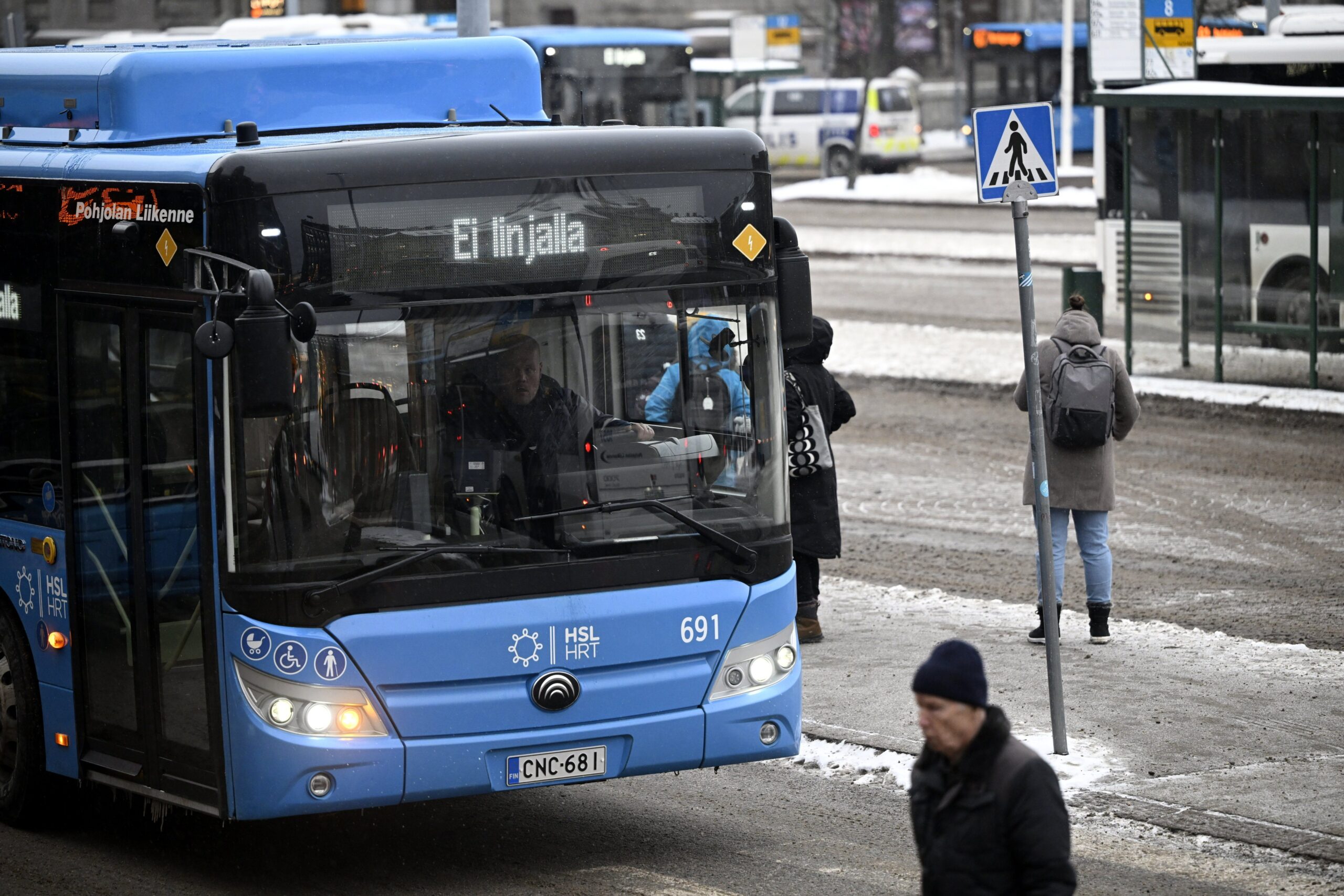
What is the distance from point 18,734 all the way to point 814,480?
4.23 m

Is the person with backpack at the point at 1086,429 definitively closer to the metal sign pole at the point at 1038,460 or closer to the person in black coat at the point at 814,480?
the person in black coat at the point at 814,480

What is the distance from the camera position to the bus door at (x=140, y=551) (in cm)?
657

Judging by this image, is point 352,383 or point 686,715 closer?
point 352,383

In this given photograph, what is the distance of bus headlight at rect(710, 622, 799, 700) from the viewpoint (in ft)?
22.5

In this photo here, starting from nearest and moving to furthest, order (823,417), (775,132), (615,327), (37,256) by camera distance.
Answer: (615,327) < (37,256) < (823,417) < (775,132)

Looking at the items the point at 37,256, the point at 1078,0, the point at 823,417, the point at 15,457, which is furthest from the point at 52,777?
the point at 1078,0

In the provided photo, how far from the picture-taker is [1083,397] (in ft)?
32.1

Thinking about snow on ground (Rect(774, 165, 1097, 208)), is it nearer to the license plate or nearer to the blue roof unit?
the blue roof unit

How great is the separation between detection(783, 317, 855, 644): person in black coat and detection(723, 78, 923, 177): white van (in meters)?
34.9

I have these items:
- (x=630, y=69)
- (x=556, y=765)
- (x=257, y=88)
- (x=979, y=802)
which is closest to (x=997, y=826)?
(x=979, y=802)

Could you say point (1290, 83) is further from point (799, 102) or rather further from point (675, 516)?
point (799, 102)

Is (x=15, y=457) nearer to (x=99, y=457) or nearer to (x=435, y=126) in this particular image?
(x=99, y=457)

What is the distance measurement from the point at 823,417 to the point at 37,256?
Answer: 13.9 ft

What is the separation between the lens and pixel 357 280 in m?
6.40
